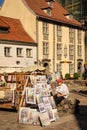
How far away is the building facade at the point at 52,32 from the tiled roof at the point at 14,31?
82 cm

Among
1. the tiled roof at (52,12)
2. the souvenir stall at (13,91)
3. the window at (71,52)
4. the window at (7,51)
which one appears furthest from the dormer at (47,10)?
the souvenir stall at (13,91)

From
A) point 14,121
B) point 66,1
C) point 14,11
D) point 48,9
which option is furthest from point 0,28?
point 14,121

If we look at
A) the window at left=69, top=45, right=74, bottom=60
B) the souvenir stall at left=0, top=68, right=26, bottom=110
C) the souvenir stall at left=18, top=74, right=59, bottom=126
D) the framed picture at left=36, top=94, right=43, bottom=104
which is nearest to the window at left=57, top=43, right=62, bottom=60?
the window at left=69, top=45, right=74, bottom=60

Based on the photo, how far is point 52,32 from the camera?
156 feet

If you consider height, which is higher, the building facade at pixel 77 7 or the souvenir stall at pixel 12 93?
the building facade at pixel 77 7

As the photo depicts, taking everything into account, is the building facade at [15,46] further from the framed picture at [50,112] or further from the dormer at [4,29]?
the framed picture at [50,112]

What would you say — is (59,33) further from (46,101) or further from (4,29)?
(46,101)

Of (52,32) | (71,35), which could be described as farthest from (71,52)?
(52,32)

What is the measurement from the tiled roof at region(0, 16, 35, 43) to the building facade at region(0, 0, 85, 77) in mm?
823

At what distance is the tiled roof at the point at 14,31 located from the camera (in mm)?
41153

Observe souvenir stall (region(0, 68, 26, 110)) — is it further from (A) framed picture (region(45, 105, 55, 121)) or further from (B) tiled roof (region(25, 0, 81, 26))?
(B) tiled roof (region(25, 0, 81, 26))

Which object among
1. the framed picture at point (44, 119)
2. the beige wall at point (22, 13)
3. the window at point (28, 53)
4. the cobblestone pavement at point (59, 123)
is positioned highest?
the beige wall at point (22, 13)

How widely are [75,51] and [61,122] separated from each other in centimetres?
3910

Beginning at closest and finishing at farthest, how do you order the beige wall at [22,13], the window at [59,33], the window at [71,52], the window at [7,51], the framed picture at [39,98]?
the framed picture at [39,98] < the window at [7,51] < the beige wall at [22,13] < the window at [59,33] < the window at [71,52]
